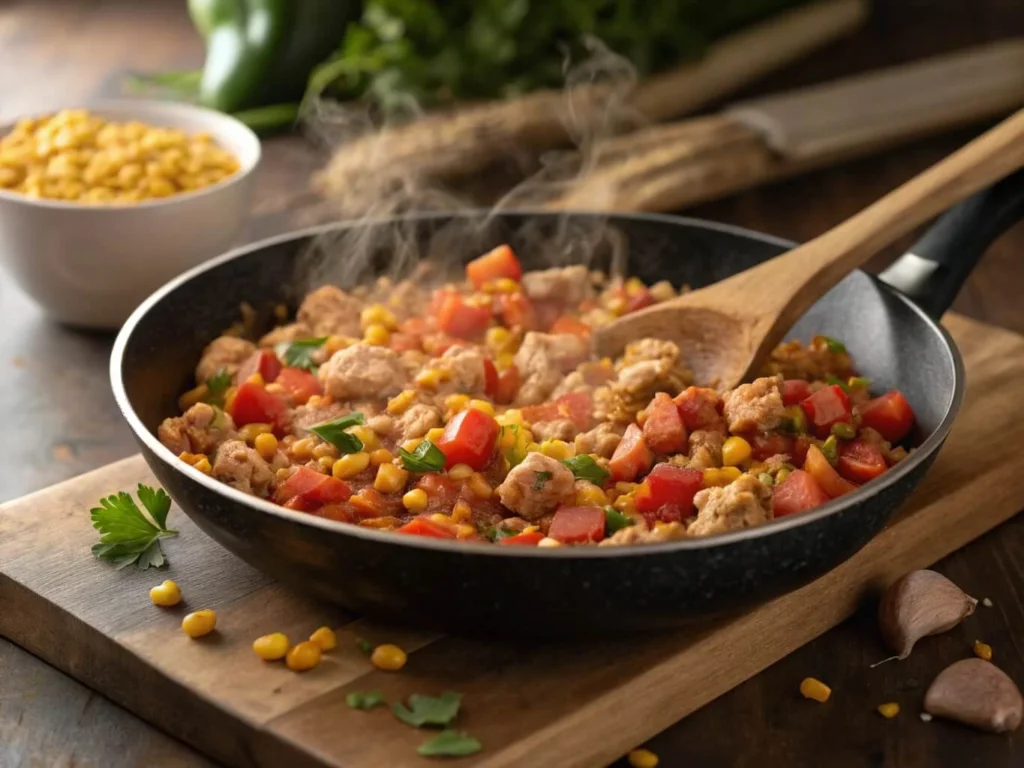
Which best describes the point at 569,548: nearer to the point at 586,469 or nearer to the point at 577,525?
the point at 577,525

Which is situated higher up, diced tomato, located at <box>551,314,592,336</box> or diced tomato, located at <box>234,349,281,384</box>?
diced tomato, located at <box>551,314,592,336</box>

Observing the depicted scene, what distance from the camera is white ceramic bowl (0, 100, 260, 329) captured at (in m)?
4.29

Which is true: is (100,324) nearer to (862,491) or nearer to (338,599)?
(338,599)

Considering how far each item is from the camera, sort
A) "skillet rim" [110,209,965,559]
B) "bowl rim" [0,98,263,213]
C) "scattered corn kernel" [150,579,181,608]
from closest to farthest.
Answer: "skillet rim" [110,209,965,559], "scattered corn kernel" [150,579,181,608], "bowl rim" [0,98,263,213]

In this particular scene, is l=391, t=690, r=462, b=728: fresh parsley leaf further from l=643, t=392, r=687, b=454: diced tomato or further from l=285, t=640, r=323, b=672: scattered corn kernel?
l=643, t=392, r=687, b=454: diced tomato

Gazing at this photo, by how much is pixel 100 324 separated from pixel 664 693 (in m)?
2.66

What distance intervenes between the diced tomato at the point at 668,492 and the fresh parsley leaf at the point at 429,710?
0.59 metres

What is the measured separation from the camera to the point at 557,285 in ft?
12.8

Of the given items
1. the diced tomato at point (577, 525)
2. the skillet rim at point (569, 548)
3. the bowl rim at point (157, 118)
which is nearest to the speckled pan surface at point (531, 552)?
the skillet rim at point (569, 548)

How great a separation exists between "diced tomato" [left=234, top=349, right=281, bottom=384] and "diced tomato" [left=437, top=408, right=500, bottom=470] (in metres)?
0.69

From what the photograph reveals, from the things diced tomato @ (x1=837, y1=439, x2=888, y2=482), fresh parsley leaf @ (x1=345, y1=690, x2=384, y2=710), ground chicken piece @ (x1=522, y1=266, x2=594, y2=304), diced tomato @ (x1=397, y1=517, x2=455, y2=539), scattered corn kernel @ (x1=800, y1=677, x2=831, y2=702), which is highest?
diced tomato @ (x1=837, y1=439, x2=888, y2=482)

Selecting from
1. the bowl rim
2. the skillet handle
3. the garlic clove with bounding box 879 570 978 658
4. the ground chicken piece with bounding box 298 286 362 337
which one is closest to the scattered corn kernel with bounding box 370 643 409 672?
the garlic clove with bounding box 879 570 978 658

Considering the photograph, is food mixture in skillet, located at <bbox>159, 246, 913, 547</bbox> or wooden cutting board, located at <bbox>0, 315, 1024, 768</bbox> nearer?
wooden cutting board, located at <bbox>0, 315, 1024, 768</bbox>

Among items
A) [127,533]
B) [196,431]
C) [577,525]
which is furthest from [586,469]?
[127,533]
